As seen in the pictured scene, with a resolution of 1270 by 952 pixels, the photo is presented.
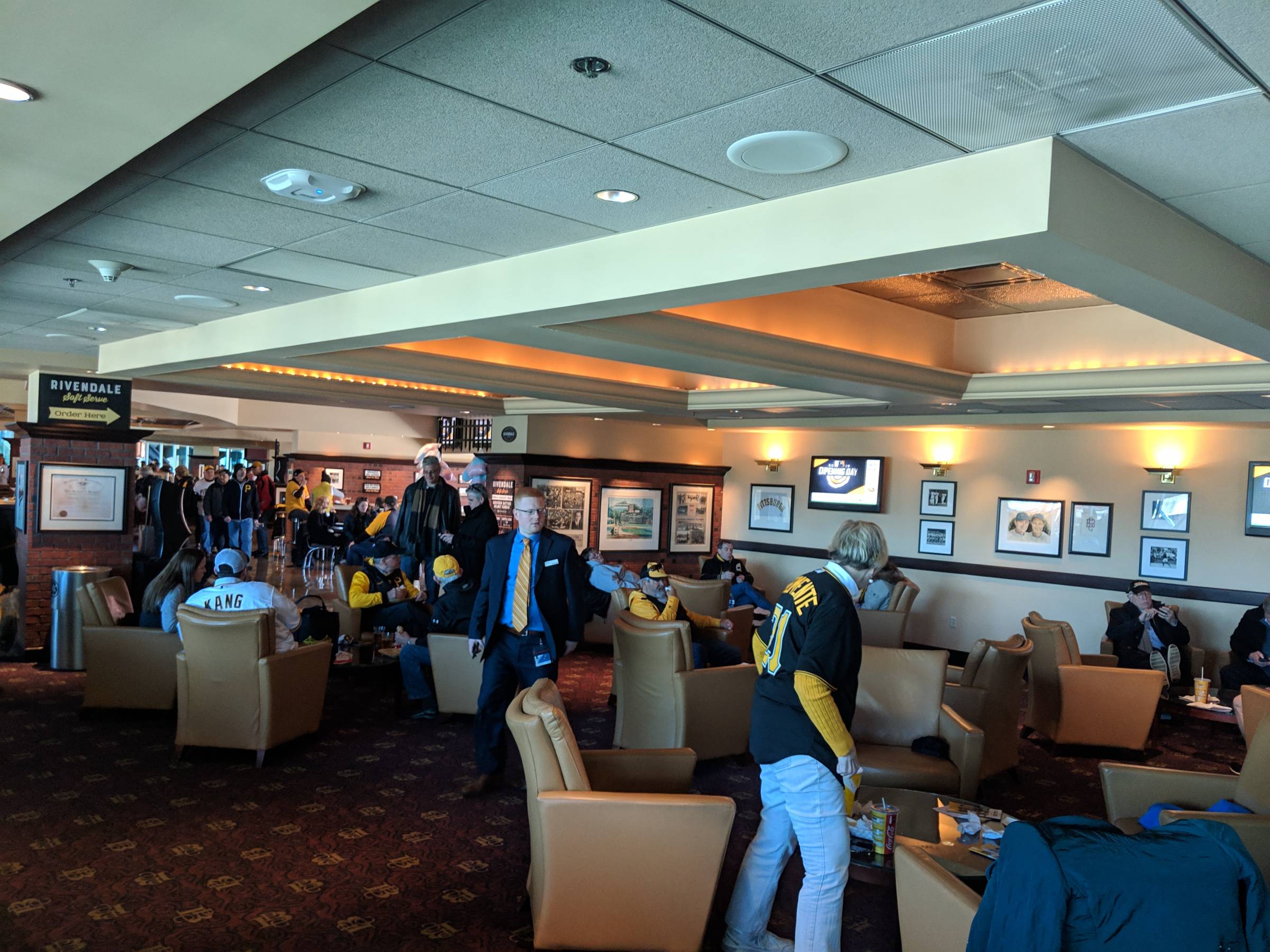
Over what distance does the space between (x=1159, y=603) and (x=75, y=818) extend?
29.0 feet

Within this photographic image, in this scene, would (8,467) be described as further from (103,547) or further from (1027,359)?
(1027,359)

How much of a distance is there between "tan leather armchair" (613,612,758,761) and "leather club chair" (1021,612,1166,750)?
2494 millimetres

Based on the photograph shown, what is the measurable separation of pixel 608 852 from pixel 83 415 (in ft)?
25.7

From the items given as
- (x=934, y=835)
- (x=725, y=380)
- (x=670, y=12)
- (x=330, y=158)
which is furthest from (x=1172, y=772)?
(x=725, y=380)

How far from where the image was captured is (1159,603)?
8.84 m

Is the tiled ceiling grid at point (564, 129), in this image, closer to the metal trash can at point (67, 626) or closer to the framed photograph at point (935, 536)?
the metal trash can at point (67, 626)

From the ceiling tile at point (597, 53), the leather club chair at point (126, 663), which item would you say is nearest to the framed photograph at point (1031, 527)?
the leather club chair at point (126, 663)

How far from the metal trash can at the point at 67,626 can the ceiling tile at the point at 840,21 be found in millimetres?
7996

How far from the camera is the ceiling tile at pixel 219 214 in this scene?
12.1 ft

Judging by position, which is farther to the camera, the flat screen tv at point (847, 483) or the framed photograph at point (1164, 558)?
the flat screen tv at point (847, 483)

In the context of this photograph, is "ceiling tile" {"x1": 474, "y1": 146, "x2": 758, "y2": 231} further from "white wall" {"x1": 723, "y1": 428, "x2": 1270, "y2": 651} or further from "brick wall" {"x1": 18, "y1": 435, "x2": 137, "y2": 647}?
"white wall" {"x1": 723, "y1": 428, "x2": 1270, "y2": 651}

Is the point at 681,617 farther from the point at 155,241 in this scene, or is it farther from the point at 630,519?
the point at 630,519

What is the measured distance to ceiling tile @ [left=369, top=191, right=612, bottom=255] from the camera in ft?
12.0

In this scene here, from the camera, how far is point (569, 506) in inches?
487
